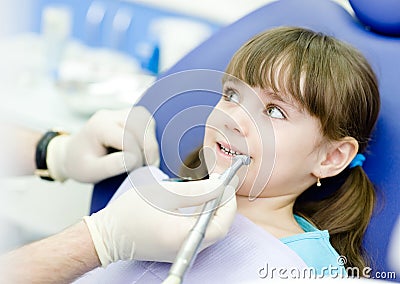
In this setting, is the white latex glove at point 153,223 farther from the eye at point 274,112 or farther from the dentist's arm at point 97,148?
the dentist's arm at point 97,148

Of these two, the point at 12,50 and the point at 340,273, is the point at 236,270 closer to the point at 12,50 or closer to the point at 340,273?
the point at 340,273

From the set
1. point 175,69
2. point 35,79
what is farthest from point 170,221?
point 35,79

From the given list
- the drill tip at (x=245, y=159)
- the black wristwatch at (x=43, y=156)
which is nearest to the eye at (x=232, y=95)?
the drill tip at (x=245, y=159)

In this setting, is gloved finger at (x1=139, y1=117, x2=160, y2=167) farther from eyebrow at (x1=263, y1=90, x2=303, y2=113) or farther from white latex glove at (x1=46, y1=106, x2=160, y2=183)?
eyebrow at (x1=263, y1=90, x2=303, y2=113)

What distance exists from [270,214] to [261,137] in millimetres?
183

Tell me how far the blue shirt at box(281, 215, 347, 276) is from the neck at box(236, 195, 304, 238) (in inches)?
1.4

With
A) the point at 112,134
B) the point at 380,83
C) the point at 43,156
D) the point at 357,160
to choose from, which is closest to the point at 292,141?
the point at 357,160

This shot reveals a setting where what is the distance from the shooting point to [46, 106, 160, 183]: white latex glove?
1403 mm

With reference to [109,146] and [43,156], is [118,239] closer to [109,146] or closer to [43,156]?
A: [109,146]

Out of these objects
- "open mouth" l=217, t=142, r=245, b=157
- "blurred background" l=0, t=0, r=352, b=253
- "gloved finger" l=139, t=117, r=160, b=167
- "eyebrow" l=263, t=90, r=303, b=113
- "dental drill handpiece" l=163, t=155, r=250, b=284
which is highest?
"eyebrow" l=263, t=90, r=303, b=113

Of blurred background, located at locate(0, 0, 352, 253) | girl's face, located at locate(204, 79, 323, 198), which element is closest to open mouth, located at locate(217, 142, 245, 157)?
girl's face, located at locate(204, 79, 323, 198)

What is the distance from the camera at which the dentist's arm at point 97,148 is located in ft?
4.62

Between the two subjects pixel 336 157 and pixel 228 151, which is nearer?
pixel 228 151

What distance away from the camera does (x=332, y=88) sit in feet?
3.98
